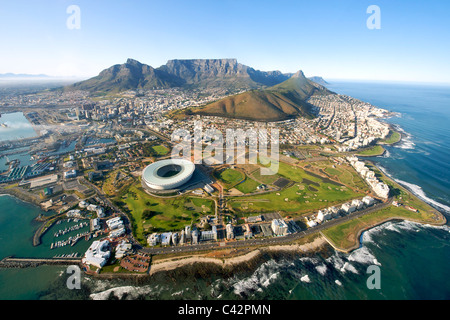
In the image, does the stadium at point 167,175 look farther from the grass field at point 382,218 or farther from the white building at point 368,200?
the white building at point 368,200

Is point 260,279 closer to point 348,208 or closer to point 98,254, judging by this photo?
point 348,208

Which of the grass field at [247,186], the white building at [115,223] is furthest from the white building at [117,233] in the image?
the grass field at [247,186]

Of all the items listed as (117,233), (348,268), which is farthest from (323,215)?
(117,233)

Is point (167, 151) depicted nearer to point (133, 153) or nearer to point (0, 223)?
point (133, 153)

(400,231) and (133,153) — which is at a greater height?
(133,153)

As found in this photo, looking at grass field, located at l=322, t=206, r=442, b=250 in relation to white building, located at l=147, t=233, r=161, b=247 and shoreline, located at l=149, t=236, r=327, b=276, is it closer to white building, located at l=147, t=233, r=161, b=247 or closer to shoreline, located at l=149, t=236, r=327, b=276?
shoreline, located at l=149, t=236, r=327, b=276

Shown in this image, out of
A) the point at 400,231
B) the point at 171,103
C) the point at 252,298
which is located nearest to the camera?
the point at 252,298

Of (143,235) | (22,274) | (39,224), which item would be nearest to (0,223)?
(39,224)
